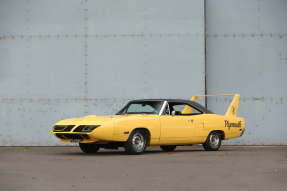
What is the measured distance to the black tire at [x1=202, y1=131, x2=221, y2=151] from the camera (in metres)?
12.8

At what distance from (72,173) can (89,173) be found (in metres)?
0.28

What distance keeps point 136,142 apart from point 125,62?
16.7ft

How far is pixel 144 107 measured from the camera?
40.4 ft

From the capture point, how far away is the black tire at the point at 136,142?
36.1 feet

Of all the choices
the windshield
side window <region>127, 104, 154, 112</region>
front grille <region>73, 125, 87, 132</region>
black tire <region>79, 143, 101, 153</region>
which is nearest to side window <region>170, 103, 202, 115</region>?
the windshield

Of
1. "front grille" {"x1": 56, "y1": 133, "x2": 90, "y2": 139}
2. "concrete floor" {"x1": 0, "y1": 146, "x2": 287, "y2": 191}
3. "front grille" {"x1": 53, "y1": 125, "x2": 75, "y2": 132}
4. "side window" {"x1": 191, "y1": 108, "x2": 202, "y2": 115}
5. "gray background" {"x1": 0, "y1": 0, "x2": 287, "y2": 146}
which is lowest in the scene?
"concrete floor" {"x1": 0, "y1": 146, "x2": 287, "y2": 191}

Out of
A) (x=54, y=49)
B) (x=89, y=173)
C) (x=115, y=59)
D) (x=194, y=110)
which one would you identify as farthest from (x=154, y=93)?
(x=89, y=173)

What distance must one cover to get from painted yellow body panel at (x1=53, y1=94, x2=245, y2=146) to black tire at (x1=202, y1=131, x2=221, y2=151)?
0.15 metres

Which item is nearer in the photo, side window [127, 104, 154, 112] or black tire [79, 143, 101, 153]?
black tire [79, 143, 101, 153]

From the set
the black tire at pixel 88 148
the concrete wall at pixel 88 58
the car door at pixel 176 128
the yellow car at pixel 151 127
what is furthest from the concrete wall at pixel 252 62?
the black tire at pixel 88 148

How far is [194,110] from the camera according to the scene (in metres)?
13.2

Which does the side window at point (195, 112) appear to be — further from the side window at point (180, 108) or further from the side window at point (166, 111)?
the side window at point (166, 111)

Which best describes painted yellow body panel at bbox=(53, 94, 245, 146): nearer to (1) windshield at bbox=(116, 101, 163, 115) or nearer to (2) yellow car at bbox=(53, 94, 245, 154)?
(2) yellow car at bbox=(53, 94, 245, 154)

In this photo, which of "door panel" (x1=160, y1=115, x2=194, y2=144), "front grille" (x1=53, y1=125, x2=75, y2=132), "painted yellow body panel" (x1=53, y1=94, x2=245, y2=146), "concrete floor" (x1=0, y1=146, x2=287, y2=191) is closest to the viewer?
"concrete floor" (x1=0, y1=146, x2=287, y2=191)
